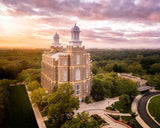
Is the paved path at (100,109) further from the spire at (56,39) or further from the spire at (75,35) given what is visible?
the spire at (56,39)

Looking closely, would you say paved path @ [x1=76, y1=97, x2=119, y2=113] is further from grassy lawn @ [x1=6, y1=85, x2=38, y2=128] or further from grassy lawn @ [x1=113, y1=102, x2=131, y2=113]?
grassy lawn @ [x1=6, y1=85, x2=38, y2=128]

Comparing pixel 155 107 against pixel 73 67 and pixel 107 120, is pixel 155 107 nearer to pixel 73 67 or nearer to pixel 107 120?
pixel 107 120

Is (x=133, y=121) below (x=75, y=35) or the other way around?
below

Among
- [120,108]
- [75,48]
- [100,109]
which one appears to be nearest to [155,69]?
[120,108]

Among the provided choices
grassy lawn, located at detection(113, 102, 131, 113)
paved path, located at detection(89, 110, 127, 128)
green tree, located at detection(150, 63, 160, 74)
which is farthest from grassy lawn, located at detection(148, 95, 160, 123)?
green tree, located at detection(150, 63, 160, 74)

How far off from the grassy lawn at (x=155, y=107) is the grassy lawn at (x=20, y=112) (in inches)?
1097

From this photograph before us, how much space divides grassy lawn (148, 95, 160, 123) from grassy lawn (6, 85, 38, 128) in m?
27.9

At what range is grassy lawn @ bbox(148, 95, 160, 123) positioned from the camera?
30.2 metres

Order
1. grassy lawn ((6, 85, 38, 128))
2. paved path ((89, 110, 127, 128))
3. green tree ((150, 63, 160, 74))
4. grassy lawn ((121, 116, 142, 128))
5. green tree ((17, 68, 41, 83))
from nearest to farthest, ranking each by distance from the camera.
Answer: grassy lawn ((121, 116, 142, 128)), paved path ((89, 110, 127, 128)), grassy lawn ((6, 85, 38, 128)), green tree ((17, 68, 41, 83)), green tree ((150, 63, 160, 74))

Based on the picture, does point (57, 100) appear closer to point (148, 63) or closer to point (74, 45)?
point (74, 45)

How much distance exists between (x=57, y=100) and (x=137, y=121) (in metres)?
18.5

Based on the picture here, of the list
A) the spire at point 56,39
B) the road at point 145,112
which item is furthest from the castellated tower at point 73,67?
the road at point 145,112

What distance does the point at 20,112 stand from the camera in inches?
1188

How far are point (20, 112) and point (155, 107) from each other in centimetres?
3621
